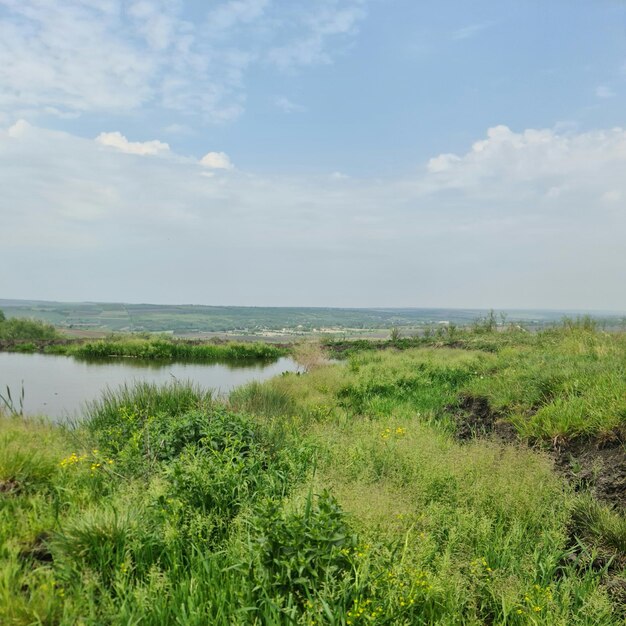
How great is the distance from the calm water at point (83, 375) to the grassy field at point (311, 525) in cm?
506

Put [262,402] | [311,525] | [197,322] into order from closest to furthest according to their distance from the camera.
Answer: [311,525] → [262,402] → [197,322]

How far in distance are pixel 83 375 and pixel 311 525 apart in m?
14.7

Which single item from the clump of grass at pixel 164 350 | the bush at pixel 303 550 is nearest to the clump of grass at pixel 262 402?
the bush at pixel 303 550

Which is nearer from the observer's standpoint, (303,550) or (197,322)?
(303,550)

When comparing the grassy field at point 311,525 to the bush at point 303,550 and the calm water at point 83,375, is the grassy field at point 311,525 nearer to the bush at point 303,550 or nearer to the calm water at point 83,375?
the bush at point 303,550

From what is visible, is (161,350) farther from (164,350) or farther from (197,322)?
(197,322)

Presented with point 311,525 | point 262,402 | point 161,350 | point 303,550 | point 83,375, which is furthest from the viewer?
point 161,350

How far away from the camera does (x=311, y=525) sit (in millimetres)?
3004

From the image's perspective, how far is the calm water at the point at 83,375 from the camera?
1158cm

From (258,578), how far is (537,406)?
6205 mm

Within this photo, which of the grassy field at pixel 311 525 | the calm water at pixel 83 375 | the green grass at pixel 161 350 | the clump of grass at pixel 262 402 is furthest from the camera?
the green grass at pixel 161 350

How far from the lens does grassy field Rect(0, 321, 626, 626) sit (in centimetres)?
271

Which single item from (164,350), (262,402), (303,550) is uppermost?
(303,550)

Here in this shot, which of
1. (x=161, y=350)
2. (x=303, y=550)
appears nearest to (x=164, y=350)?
(x=161, y=350)
